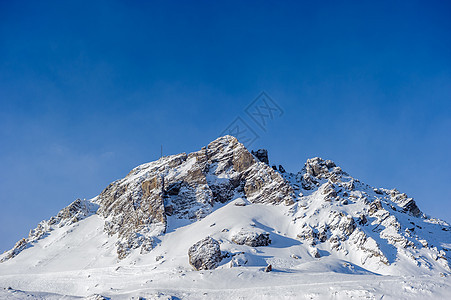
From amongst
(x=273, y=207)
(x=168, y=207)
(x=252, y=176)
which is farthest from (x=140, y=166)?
(x=273, y=207)

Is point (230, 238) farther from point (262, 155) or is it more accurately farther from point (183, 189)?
point (262, 155)

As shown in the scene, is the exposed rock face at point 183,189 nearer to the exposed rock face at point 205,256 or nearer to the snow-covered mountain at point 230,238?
the snow-covered mountain at point 230,238

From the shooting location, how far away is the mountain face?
82500 millimetres

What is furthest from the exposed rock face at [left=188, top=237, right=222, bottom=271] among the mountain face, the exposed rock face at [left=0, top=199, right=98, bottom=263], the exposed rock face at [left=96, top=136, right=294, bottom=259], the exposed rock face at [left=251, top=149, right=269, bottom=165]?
the exposed rock face at [left=251, top=149, right=269, bottom=165]

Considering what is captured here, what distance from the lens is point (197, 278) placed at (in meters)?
64.4

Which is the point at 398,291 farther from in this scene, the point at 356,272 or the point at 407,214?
the point at 407,214

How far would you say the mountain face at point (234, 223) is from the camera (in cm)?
8250

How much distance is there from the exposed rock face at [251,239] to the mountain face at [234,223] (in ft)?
0.92

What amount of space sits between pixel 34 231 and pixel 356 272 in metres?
116

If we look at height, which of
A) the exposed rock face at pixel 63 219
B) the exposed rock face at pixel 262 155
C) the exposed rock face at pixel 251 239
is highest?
the exposed rock face at pixel 262 155

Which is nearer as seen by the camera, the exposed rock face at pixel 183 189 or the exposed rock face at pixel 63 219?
the exposed rock face at pixel 183 189

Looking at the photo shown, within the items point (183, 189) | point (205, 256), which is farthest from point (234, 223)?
point (183, 189)

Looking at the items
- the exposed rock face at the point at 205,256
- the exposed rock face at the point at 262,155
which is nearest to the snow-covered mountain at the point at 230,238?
the exposed rock face at the point at 205,256

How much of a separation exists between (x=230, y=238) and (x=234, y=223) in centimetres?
885
